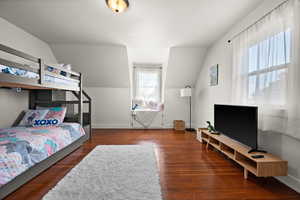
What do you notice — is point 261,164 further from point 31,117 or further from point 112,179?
point 31,117

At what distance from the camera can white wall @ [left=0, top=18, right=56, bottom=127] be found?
2572mm

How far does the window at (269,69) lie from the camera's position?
163cm

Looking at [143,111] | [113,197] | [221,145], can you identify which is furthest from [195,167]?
[143,111]

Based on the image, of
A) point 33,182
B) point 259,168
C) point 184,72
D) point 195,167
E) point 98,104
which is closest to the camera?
point 259,168

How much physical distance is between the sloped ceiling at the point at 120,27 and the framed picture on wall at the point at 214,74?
617 millimetres

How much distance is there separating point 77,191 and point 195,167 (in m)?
1.48

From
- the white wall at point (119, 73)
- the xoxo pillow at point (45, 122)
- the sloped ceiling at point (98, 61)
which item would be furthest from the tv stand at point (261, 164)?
the sloped ceiling at point (98, 61)

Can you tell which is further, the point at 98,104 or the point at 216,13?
the point at 98,104

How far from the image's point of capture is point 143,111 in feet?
15.3

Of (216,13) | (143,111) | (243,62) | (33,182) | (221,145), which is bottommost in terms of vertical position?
(33,182)

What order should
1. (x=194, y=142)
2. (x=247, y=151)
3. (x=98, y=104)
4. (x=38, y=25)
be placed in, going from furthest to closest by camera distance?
(x=98, y=104) < (x=194, y=142) < (x=38, y=25) < (x=247, y=151)

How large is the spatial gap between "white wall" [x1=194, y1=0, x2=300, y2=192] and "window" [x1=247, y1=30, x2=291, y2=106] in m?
0.44

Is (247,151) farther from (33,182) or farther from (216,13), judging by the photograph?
(33,182)

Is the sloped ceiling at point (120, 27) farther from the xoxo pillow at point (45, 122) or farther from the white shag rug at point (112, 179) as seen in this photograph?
the white shag rug at point (112, 179)
